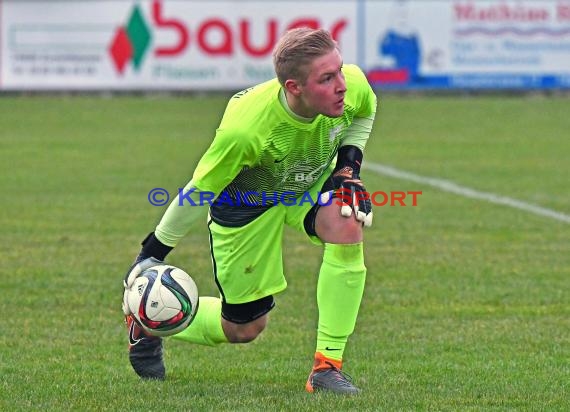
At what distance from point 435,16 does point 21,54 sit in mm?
8270

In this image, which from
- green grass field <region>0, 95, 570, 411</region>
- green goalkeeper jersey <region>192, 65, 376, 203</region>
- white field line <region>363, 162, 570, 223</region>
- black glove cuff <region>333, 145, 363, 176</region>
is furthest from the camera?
white field line <region>363, 162, 570, 223</region>

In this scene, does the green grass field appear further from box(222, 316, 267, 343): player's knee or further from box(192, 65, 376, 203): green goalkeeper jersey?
box(192, 65, 376, 203): green goalkeeper jersey

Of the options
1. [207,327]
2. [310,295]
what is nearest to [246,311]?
[207,327]

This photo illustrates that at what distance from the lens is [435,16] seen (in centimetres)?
2602

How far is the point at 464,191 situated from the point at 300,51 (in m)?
8.14

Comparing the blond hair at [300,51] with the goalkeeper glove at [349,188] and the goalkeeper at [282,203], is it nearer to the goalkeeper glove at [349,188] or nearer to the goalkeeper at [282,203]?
the goalkeeper at [282,203]

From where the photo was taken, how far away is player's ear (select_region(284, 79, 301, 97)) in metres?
5.08

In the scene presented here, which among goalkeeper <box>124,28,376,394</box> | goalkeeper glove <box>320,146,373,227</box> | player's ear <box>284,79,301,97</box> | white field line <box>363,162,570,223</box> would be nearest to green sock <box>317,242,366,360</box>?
goalkeeper <box>124,28,376,394</box>

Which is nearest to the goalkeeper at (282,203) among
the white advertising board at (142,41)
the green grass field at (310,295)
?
the green grass field at (310,295)

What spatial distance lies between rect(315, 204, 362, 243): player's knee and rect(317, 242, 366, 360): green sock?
0.09 ft

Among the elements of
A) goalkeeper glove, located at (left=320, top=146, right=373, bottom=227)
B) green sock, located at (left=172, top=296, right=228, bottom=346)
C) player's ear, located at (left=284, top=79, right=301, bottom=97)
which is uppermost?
player's ear, located at (left=284, top=79, right=301, bottom=97)

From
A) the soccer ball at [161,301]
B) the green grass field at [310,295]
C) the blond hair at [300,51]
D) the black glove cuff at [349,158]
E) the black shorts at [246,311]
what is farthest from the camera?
the black shorts at [246,311]

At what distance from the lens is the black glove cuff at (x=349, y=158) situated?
5566 mm

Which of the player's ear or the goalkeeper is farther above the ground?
the player's ear
